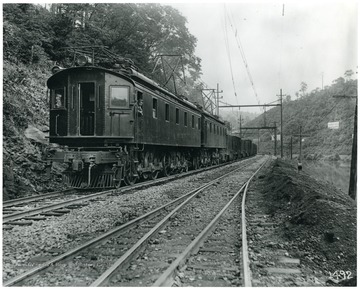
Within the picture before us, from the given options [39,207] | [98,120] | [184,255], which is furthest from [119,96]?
[184,255]

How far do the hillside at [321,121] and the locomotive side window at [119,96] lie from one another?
60.9 feet

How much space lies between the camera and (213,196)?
1048cm

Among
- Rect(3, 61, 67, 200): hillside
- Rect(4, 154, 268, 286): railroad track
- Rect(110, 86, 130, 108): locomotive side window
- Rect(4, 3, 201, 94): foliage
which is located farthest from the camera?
Rect(4, 3, 201, 94): foliage

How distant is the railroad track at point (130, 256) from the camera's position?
3.94 meters

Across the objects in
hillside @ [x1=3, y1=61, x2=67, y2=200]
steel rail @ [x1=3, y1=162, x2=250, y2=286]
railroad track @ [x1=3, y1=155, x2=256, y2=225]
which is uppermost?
hillside @ [x1=3, y1=61, x2=67, y2=200]

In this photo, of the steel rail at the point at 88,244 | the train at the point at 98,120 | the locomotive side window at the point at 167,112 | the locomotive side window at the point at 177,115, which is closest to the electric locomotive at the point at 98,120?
the train at the point at 98,120

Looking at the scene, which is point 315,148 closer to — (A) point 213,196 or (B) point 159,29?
(B) point 159,29

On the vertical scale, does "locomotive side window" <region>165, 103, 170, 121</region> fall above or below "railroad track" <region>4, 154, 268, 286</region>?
above

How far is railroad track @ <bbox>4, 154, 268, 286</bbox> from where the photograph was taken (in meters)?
3.94

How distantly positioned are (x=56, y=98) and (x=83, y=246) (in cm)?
729

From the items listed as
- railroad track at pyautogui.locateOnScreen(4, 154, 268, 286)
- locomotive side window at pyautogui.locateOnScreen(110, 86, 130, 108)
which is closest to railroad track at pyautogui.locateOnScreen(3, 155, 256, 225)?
railroad track at pyautogui.locateOnScreen(4, 154, 268, 286)

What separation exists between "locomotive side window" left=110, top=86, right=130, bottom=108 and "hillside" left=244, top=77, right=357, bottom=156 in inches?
731

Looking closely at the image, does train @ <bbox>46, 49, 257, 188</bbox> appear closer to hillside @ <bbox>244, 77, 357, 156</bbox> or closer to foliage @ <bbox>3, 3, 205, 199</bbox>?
foliage @ <bbox>3, 3, 205, 199</bbox>

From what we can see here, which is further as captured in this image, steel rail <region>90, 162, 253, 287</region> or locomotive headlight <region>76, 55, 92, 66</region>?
locomotive headlight <region>76, 55, 92, 66</region>
